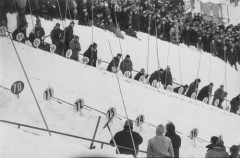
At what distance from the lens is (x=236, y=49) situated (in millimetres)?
27969

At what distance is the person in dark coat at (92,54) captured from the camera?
717 inches

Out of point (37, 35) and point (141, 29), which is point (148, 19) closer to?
point (141, 29)

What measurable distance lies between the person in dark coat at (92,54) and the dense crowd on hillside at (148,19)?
7.20 ft

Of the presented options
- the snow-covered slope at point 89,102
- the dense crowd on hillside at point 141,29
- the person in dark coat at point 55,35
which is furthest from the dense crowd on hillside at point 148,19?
the snow-covered slope at point 89,102

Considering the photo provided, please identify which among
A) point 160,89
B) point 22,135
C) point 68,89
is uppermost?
point 22,135

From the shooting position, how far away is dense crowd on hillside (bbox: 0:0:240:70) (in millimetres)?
21234

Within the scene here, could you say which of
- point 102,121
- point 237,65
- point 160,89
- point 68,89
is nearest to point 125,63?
point 160,89

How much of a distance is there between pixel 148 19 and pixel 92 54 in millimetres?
7734

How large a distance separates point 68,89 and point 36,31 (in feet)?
14.2

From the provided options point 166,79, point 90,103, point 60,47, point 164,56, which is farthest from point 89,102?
point 164,56

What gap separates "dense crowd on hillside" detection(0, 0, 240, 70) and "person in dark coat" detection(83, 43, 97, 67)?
2.19 meters

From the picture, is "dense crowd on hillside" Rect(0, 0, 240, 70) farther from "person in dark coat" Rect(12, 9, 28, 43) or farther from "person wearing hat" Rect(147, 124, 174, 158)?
"person wearing hat" Rect(147, 124, 174, 158)

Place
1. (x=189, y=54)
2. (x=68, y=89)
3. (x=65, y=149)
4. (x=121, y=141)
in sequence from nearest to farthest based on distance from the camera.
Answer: (x=65, y=149)
(x=121, y=141)
(x=68, y=89)
(x=189, y=54)

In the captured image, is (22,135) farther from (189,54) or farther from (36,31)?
(189,54)
